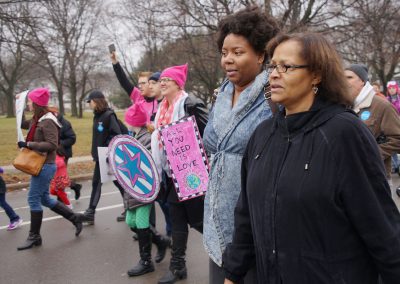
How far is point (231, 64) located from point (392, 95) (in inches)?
377

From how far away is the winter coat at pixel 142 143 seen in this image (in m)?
3.96

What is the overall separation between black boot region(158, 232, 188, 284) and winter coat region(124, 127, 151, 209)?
1.61 ft

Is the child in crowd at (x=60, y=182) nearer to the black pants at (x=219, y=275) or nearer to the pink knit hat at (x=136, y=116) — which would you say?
the pink knit hat at (x=136, y=116)

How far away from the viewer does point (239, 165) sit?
6.77 feet

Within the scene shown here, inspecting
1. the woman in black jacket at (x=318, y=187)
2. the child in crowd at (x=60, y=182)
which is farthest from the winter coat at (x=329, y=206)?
the child in crowd at (x=60, y=182)

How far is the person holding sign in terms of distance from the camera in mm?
3590

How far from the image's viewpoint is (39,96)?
4.98 m

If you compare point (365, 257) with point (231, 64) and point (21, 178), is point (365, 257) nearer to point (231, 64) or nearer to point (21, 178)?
point (231, 64)

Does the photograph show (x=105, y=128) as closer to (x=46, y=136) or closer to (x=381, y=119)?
(x=46, y=136)

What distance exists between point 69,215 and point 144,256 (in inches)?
63.9

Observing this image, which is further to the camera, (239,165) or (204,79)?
(204,79)

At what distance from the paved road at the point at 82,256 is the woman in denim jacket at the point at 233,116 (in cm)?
197

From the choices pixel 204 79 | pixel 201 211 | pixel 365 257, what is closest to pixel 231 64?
pixel 365 257

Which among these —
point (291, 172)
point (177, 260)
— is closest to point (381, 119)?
point (177, 260)
